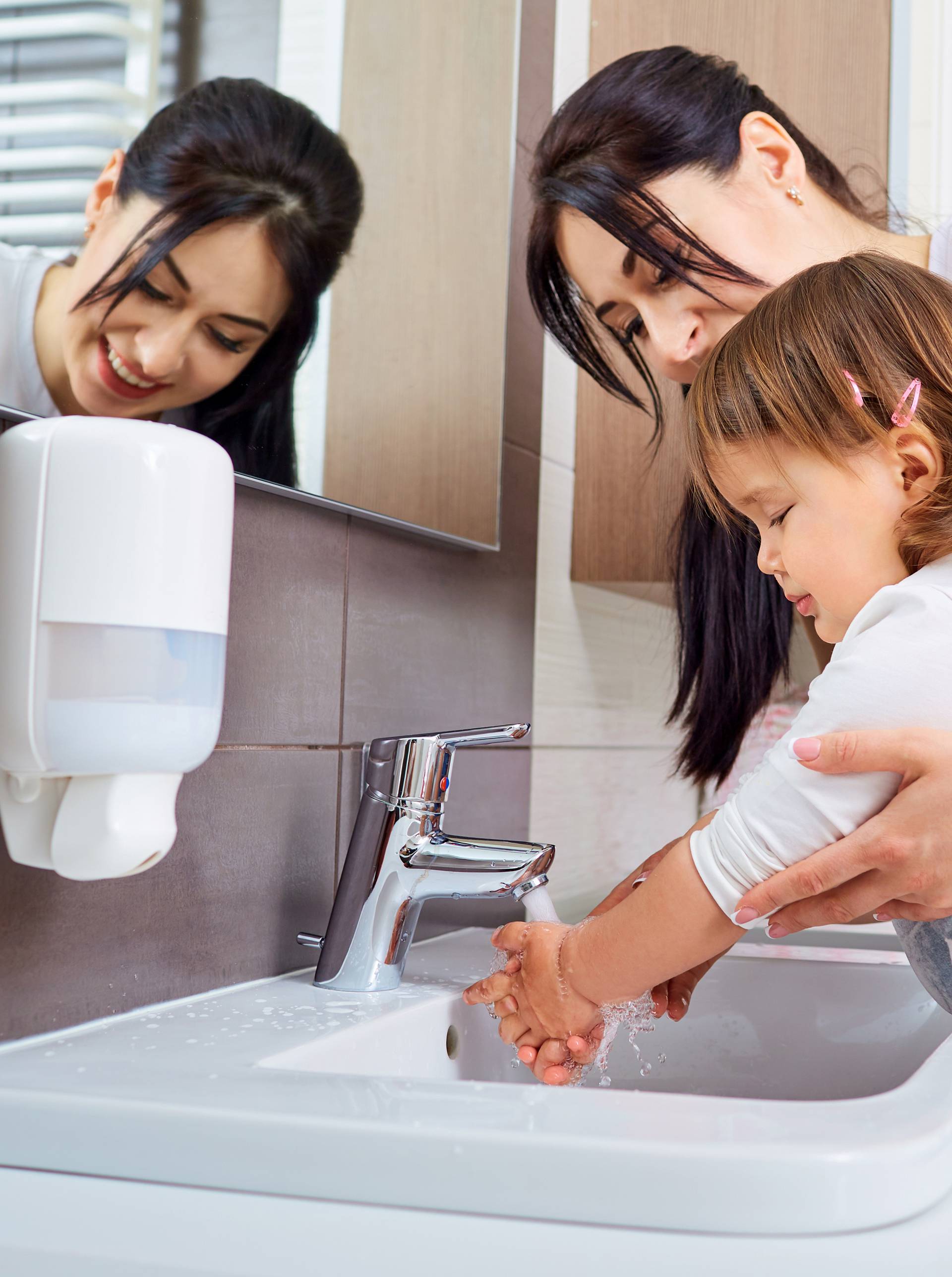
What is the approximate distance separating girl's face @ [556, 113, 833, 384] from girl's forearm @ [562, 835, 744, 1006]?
53 centimetres

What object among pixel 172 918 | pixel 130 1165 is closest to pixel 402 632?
pixel 172 918

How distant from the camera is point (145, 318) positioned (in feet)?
2.53

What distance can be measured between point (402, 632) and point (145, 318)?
0.43 metres

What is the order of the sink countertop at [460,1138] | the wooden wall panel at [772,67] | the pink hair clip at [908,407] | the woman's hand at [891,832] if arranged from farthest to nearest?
1. the wooden wall panel at [772,67]
2. the pink hair clip at [908,407]
3. the woman's hand at [891,832]
4. the sink countertop at [460,1138]

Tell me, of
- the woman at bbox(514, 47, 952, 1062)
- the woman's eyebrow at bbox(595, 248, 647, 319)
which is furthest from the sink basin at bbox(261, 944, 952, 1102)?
the woman's eyebrow at bbox(595, 248, 647, 319)

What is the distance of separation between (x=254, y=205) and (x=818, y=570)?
48cm

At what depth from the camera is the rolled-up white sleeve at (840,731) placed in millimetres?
708

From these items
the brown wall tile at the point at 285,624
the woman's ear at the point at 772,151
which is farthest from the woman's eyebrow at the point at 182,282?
the woman's ear at the point at 772,151

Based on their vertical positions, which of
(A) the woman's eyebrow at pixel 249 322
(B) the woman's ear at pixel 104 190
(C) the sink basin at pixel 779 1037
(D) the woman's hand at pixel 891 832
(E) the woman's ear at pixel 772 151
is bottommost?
(C) the sink basin at pixel 779 1037

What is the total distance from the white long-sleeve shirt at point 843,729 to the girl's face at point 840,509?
9 cm

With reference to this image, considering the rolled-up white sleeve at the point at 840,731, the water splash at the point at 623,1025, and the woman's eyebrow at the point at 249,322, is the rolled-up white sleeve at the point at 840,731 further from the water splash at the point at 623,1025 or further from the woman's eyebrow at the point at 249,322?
the woman's eyebrow at the point at 249,322

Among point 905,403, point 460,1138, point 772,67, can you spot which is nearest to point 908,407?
point 905,403

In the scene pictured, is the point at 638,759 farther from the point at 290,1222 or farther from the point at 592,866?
the point at 290,1222

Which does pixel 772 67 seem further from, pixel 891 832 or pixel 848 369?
pixel 891 832
